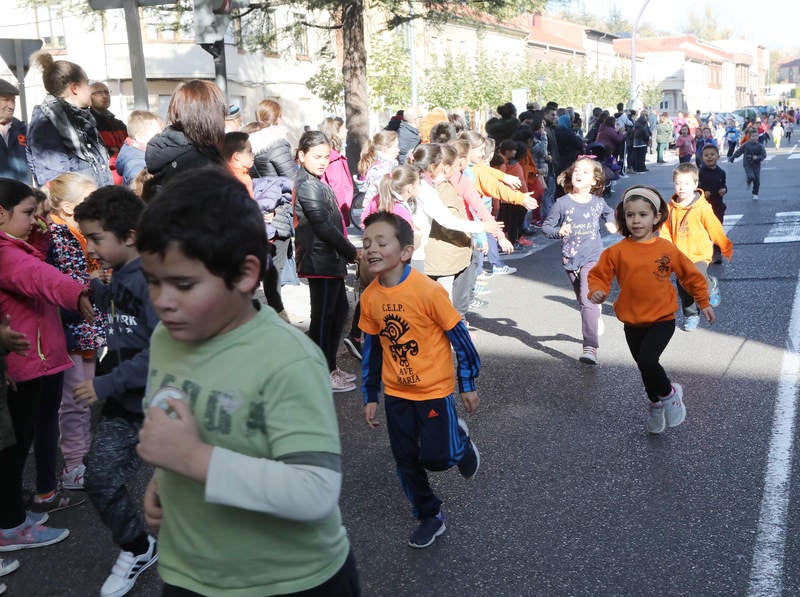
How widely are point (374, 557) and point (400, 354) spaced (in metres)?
0.92

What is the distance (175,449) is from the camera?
1.90m

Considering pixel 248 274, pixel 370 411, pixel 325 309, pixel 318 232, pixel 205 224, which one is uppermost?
pixel 205 224

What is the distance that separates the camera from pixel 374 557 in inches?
171

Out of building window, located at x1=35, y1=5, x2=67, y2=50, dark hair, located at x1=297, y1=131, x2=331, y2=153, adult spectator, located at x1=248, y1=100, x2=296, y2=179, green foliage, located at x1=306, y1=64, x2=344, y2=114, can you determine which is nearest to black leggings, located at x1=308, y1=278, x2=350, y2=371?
dark hair, located at x1=297, y1=131, x2=331, y2=153

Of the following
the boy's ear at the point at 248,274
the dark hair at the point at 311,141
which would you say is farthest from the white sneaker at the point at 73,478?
the boy's ear at the point at 248,274

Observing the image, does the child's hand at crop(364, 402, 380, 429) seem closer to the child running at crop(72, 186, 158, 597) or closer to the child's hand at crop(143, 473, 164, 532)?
the child running at crop(72, 186, 158, 597)

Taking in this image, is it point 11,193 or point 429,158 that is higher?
point 11,193

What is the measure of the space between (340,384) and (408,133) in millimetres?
7540

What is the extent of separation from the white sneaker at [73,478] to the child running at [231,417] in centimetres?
335

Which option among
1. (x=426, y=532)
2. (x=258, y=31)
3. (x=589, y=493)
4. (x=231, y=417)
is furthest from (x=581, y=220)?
(x=258, y=31)

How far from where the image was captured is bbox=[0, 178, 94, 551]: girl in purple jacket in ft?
14.1

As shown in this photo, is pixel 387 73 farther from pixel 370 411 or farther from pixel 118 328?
pixel 118 328

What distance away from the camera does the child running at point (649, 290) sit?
5758 millimetres

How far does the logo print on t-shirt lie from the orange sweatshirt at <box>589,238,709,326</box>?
1.79m
